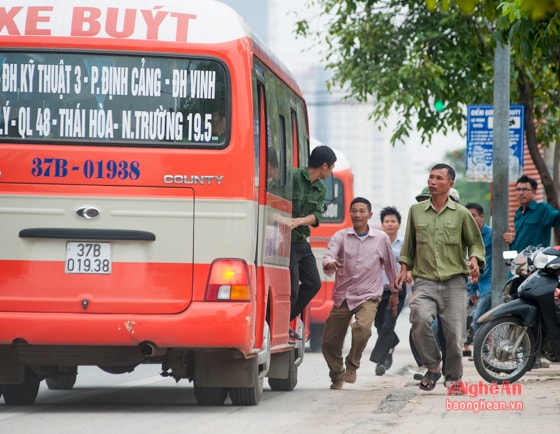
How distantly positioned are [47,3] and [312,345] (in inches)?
494

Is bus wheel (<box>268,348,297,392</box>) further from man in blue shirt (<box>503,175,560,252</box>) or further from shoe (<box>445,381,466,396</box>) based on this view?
man in blue shirt (<box>503,175,560,252</box>)

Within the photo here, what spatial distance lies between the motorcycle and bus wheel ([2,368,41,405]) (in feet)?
12.7

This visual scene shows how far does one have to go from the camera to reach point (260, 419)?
912 cm

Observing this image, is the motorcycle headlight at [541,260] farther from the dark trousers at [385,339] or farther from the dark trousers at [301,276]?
the dark trousers at [385,339]

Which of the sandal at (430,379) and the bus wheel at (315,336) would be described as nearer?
the sandal at (430,379)

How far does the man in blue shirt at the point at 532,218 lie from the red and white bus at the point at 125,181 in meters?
5.39

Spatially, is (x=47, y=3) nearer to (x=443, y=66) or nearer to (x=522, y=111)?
(x=522, y=111)

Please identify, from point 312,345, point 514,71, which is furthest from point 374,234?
point 312,345

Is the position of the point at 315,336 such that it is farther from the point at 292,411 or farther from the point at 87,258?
the point at 87,258

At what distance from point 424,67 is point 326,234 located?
3.58 metres

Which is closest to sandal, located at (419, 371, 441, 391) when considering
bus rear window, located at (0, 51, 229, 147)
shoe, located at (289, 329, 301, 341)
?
shoe, located at (289, 329, 301, 341)

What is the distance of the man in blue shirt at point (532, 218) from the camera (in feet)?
46.6

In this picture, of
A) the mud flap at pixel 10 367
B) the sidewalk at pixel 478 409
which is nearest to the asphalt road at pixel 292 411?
the sidewalk at pixel 478 409

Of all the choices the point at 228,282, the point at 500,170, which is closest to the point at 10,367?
the point at 228,282
